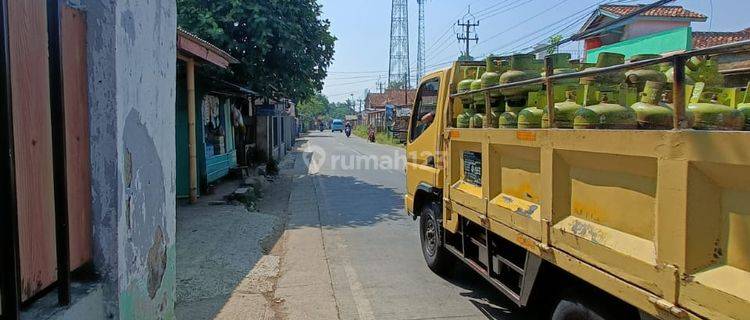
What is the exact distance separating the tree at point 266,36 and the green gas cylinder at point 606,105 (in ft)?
31.0

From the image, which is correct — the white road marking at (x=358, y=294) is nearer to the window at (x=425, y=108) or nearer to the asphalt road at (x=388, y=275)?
the asphalt road at (x=388, y=275)

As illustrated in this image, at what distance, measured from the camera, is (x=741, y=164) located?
6.54 feet

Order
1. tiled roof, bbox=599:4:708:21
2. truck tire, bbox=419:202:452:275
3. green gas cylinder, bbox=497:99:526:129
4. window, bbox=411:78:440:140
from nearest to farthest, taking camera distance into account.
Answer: green gas cylinder, bbox=497:99:526:129
truck tire, bbox=419:202:452:275
window, bbox=411:78:440:140
tiled roof, bbox=599:4:708:21

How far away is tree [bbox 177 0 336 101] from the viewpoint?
38.1 feet

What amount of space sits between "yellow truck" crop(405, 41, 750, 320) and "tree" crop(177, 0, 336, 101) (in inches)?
317

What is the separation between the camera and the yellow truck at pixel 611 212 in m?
2.12

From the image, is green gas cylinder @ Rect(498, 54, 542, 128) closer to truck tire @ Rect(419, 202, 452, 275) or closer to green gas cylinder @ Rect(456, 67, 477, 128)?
green gas cylinder @ Rect(456, 67, 477, 128)

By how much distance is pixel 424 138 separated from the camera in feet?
20.2

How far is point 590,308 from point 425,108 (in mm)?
3982

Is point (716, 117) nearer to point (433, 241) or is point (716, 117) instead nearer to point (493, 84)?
point (493, 84)

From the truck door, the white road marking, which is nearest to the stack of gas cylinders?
the truck door

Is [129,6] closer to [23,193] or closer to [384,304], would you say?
[23,193]

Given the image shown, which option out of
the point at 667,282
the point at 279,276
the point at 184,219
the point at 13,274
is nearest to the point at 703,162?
the point at 667,282

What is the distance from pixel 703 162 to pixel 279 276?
4755mm
